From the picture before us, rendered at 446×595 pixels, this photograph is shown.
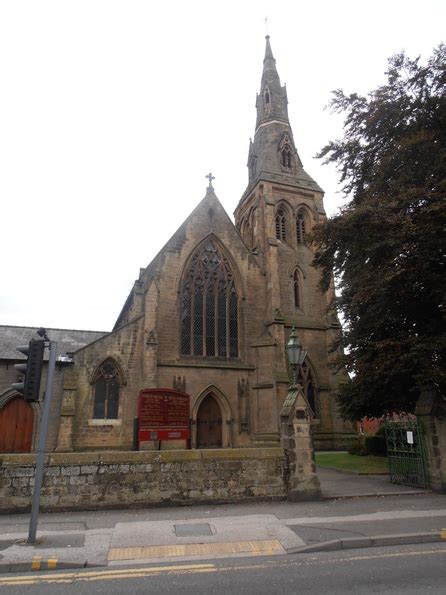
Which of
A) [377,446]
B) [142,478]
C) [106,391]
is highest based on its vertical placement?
[106,391]

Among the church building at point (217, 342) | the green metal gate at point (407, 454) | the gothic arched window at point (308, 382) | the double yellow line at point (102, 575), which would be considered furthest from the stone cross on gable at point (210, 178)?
the double yellow line at point (102, 575)

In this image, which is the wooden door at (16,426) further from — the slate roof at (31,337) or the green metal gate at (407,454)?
the green metal gate at (407,454)

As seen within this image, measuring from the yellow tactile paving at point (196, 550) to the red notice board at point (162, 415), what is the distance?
6028 millimetres

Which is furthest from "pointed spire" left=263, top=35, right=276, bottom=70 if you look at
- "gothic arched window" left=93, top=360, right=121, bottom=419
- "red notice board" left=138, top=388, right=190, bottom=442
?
"red notice board" left=138, top=388, right=190, bottom=442

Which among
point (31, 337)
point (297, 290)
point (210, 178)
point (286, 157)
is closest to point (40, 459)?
point (31, 337)

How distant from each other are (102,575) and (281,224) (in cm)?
2593

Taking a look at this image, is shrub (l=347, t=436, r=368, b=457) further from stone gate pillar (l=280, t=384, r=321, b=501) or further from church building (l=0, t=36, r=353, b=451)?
stone gate pillar (l=280, t=384, r=321, b=501)

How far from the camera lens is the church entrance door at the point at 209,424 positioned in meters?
22.5

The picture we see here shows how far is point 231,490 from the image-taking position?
10.4 m

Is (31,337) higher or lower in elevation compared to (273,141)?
lower

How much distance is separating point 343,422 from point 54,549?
800 inches

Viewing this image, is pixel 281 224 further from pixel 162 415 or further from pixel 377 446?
pixel 162 415

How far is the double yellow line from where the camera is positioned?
18.2 ft

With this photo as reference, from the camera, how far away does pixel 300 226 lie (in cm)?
3009
